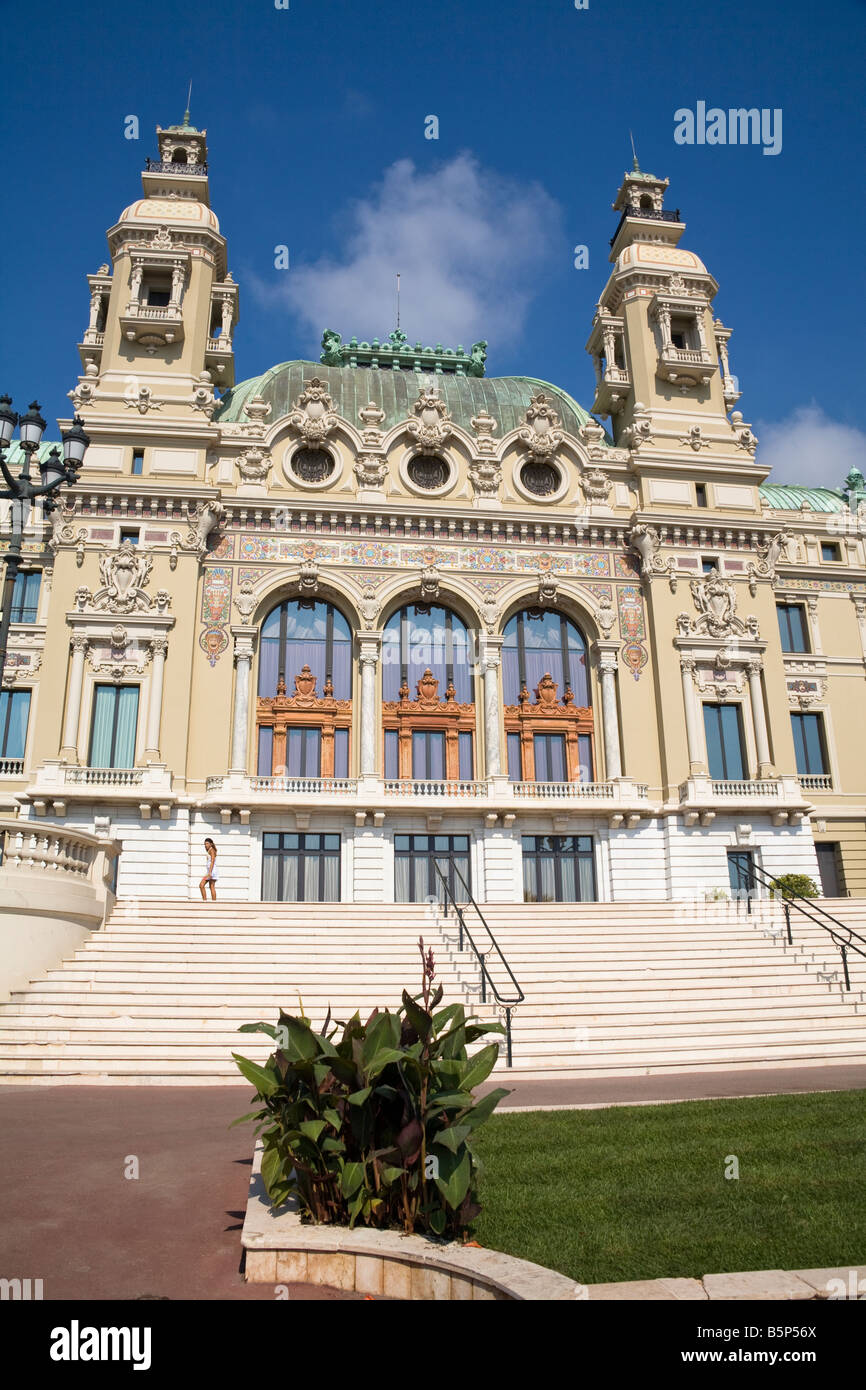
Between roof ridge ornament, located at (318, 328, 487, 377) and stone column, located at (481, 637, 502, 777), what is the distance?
55.3 feet

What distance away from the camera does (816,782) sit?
38312 millimetres

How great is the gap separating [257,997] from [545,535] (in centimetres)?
2253

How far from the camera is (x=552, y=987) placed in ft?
70.2

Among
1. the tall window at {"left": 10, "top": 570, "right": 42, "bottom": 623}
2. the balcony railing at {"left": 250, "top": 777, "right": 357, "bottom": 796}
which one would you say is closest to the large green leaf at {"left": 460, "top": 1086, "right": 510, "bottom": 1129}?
the balcony railing at {"left": 250, "top": 777, "right": 357, "bottom": 796}

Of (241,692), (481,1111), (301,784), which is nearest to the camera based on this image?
(481,1111)

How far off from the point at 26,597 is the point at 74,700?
733cm

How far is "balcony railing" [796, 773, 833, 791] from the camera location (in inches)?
1502

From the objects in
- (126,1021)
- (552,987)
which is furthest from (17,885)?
(552,987)

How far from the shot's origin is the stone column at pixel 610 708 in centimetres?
3484

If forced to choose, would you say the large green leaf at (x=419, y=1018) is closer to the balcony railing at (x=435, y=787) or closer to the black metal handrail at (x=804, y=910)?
the black metal handrail at (x=804, y=910)

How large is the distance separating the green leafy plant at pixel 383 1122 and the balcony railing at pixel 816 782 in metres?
34.5

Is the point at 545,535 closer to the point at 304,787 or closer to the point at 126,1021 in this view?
the point at 304,787

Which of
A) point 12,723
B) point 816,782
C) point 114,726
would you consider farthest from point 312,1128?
point 816,782

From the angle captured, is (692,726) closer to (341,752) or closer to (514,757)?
(514,757)
